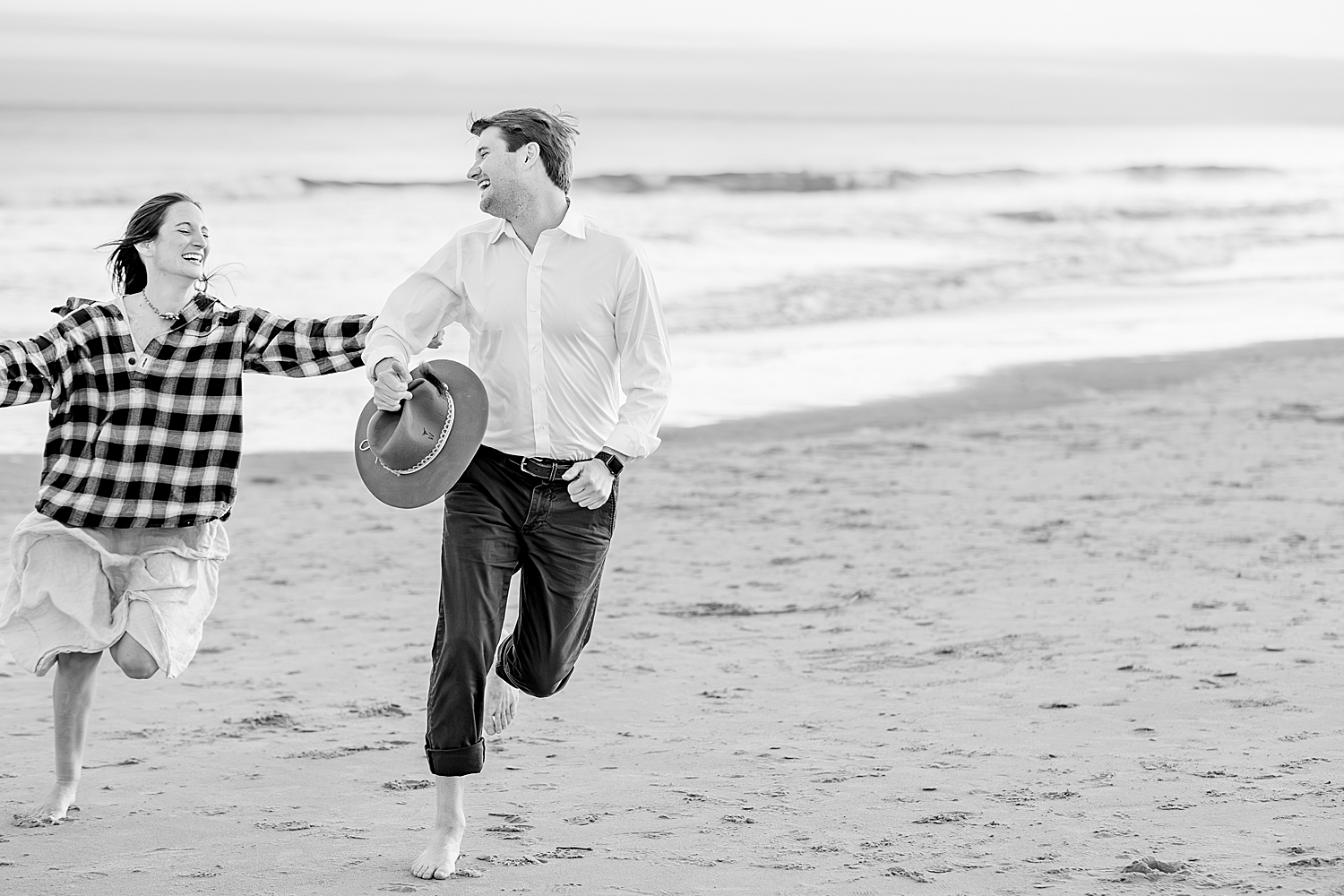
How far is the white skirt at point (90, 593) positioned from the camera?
406 cm

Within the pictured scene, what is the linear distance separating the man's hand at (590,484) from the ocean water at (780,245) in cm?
157

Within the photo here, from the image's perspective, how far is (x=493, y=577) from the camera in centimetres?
375

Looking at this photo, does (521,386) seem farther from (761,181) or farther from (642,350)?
(761,181)

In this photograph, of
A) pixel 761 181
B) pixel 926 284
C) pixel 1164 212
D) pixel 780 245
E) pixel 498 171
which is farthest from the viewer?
pixel 761 181

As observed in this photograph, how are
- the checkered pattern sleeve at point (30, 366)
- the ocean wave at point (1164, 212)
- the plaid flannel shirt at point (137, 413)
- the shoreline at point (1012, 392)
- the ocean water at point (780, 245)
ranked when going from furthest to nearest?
1. the ocean wave at point (1164, 212)
2. the ocean water at point (780, 245)
3. the shoreline at point (1012, 392)
4. the plaid flannel shirt at point (137, 413)
5. the checkered pattern sleeve at point (30, 366)

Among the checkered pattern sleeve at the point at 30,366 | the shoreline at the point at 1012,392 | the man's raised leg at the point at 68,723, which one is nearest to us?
the checkered pattern sleeve at the point at 30,366

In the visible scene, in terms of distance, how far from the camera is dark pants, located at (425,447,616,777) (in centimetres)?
371

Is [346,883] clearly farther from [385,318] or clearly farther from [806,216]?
[806,216]

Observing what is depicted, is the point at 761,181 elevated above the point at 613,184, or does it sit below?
above

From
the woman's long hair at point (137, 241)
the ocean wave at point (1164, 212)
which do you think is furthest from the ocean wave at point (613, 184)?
the woman's long hair at point (137, 241)

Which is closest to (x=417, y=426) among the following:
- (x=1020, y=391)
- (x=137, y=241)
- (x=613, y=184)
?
(x=137, y=241)

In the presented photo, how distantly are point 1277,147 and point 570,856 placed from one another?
84062 mm

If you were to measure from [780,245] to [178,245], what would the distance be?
21.9 metres

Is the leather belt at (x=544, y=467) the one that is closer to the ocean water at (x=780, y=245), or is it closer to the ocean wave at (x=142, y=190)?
the ocean water at (x=780, y=245)
